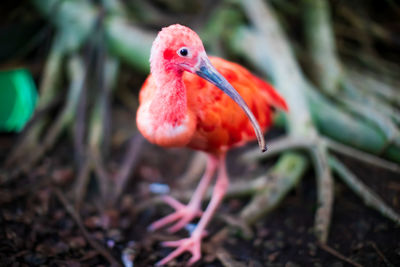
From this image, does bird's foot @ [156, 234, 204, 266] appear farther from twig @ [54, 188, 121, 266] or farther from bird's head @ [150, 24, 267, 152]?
bird's head @ [150, 24, 267, 152]

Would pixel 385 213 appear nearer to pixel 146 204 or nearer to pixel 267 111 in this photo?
pixel 267 111

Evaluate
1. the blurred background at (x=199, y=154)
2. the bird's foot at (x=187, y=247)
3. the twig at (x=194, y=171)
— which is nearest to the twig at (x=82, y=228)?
the blurred background at (x=199, y=154)

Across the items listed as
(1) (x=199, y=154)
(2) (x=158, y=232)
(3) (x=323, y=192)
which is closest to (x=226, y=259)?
(2) (x=158, y=232)

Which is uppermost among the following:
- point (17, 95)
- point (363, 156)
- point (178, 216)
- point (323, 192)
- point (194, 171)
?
point (17, 95)

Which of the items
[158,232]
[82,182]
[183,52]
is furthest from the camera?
[82,182]

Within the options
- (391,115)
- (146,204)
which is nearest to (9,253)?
(146,204)

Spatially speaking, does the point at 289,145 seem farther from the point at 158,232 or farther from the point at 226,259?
the point at 158,232
